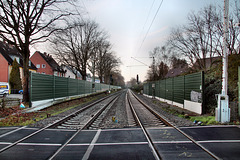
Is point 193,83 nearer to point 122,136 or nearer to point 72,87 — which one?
point 122,136

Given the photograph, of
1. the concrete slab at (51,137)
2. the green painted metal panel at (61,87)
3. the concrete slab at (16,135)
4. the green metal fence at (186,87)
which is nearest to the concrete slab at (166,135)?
the concrete slab at (51,137)

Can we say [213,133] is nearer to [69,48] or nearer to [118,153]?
[118,153]

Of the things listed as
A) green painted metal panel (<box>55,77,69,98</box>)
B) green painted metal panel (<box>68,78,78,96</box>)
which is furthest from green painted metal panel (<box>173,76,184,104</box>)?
green painted metal panel (<box>68,78,78,96</box>)

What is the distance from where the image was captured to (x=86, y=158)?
331 cm

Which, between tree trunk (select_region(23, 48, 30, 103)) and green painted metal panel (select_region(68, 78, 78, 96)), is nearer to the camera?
tree trunk (select_region(23, 48, 30, 103))

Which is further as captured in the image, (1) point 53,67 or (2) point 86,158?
(1) point 53,67

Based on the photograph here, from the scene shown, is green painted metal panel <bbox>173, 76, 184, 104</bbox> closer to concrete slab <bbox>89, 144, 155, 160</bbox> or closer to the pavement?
the pavement

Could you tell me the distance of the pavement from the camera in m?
3.46

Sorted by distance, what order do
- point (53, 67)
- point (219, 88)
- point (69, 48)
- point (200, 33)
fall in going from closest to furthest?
point (219, 88), point (200, 33), point (69, 48), point (53, 67)

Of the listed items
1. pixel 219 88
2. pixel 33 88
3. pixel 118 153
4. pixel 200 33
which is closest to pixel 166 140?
pixel 118 153

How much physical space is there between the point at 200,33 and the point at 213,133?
19.4 metres

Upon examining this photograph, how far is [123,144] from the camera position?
4.12m

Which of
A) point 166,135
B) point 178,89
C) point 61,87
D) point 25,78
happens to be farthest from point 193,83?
point 25,78

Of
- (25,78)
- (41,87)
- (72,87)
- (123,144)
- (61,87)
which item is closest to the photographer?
(123,144)
